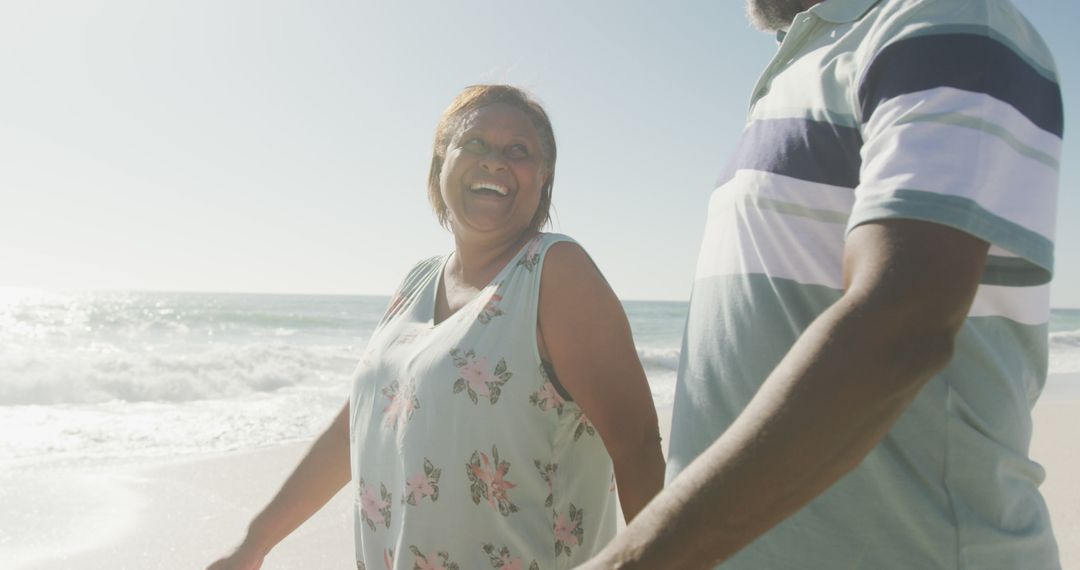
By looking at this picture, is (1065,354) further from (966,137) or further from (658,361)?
(966,137)

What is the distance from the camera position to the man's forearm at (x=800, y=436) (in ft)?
2.33

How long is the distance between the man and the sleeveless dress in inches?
25.2

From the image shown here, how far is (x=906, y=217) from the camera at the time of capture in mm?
749

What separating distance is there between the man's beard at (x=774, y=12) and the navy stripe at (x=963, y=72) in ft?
1.64

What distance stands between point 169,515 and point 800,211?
Result: 15.8 ft

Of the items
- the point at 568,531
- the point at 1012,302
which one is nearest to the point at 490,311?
the point at 568,531

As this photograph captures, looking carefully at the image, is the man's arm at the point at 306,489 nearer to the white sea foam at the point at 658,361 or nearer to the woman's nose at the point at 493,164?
the woman's nose at the point at 493,164

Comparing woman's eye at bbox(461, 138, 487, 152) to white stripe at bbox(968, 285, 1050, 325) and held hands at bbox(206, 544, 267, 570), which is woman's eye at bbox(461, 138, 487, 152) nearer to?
held hands at bbox(206, 544, 267, 570)

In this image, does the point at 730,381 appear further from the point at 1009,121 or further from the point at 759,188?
the point at 1009,121

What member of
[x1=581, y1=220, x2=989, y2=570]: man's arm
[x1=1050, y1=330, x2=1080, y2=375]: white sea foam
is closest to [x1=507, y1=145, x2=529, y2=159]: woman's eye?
[x1=581, y1=220, x2=989, y2=570]: man's arm

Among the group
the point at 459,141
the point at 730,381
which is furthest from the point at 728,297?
the point at 459,141

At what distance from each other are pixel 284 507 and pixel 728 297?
1.63 meters

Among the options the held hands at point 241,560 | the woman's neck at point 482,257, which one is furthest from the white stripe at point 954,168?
the held hands at point 241,560

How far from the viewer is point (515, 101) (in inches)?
87.4
